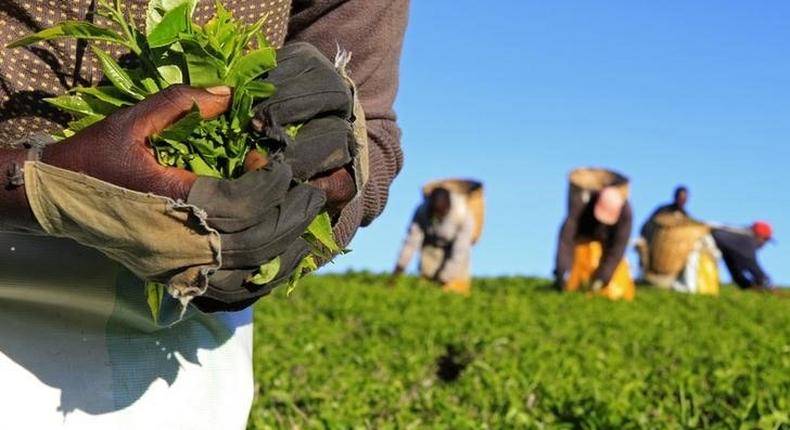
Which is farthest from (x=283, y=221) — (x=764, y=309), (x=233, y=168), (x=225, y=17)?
(x=764, y=309)

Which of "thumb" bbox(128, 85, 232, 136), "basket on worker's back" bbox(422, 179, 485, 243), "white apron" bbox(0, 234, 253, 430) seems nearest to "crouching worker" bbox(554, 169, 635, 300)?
"basket on worker's back" bbox(422, 179, 485, 243)

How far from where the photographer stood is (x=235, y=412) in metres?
2.48

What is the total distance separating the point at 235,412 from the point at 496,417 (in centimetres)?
246

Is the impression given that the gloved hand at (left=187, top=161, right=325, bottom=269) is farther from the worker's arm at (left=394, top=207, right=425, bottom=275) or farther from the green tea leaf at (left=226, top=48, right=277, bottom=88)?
the worker's arm at (left=394, top=207, right=425, bottom=275)

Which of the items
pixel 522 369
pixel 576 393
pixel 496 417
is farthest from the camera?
pixel 522 369

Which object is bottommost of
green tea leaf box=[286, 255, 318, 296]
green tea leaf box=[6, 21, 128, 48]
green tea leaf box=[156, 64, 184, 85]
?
green tea leaf box=[286, 255, 318, 296]

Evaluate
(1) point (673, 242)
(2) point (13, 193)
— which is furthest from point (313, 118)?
(1) point (673, 242)

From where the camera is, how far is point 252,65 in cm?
195

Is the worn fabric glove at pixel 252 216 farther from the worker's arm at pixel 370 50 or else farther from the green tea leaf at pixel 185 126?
the worker's arm at pixel 370 50

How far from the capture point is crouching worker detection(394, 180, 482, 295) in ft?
57.5

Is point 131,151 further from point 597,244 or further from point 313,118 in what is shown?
point 597,244

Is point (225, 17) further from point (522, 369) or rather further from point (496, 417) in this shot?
point (522, 369)

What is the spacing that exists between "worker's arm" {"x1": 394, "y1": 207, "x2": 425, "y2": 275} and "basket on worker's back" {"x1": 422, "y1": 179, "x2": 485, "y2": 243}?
42.5 inches

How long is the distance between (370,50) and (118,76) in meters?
0.66
